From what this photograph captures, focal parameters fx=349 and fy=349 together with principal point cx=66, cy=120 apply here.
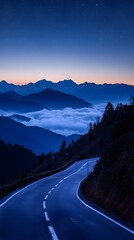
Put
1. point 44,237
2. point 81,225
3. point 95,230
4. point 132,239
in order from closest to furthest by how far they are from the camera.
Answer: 1. point 132,239
2. point 44,237
3. point 95,230
4. point 81,225

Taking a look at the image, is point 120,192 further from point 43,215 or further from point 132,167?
point 43,215

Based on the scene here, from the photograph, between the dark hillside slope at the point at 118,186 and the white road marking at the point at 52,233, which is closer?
the white road marking at the point at 52,233

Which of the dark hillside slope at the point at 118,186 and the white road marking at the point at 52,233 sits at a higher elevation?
the dark hillside slope at the point at 118,186

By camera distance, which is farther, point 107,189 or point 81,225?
point 107,189

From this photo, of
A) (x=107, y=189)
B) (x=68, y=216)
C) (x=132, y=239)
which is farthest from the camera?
(x=107, y=189)

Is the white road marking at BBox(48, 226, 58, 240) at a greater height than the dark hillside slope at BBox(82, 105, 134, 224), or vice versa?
the dark hillside slope at BBox(82, 105, 134, 224)

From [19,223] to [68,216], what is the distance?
3.21 m

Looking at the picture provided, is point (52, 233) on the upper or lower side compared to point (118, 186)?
lower

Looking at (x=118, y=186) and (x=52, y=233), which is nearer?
(x=52, y=233)

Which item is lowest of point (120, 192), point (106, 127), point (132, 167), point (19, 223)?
point (19, 223)

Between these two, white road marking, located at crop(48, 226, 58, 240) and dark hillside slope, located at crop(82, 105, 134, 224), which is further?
dark hillside slope, located at crop(82, 105, 134, 224)

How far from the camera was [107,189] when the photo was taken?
23.2 meters

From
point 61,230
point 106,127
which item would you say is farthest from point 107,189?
point 106,127

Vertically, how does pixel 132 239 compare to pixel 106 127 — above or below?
below
